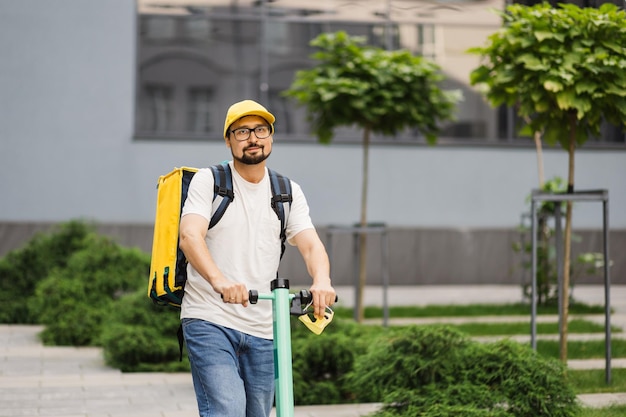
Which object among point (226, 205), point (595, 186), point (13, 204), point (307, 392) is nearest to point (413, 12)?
point (595, 186)

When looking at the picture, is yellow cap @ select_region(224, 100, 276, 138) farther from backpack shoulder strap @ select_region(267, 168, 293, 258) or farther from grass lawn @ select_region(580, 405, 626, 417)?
grass lawn @ select_region(580, 405, 626, 417)

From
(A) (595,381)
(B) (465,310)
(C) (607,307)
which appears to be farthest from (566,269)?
(B) (465,310)

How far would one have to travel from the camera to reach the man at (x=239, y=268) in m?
4.03

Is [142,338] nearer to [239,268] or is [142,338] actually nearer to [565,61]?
[565,61]

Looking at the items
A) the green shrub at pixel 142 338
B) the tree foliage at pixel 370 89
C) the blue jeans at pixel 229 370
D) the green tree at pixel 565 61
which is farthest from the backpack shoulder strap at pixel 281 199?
the tree foliage at pixel 370 89

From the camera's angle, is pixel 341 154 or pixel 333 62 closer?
pixel 333 62

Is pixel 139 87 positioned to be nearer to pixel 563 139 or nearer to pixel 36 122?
pixel 36 122

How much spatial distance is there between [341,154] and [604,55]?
30.0 feet

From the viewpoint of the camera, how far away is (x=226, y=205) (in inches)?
164

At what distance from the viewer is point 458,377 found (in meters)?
6.30

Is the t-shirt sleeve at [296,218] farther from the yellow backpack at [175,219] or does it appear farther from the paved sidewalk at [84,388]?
the paved sidewalk at [84,388]

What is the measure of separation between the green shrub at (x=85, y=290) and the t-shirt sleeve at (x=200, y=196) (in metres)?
5.90

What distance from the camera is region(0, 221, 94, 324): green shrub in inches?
453

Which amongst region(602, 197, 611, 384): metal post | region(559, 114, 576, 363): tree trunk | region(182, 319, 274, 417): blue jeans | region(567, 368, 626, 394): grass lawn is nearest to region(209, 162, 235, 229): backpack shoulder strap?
region(182, 319, 274, 417): blue jeans
